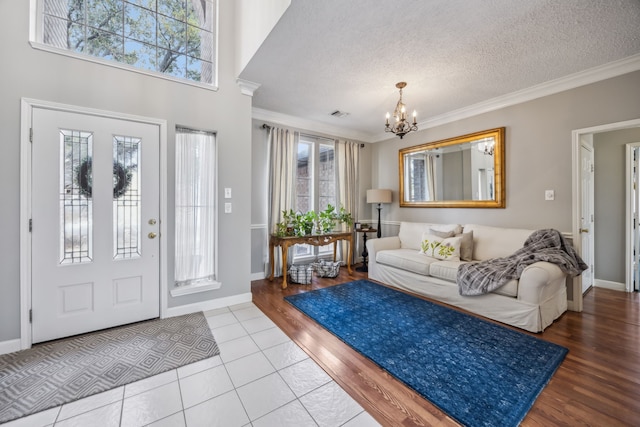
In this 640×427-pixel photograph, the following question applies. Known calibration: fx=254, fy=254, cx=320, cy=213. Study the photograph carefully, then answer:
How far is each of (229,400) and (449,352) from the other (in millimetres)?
1709

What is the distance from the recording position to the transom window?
92.4 inches

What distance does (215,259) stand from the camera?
305cm

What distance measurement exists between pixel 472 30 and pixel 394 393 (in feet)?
9.51

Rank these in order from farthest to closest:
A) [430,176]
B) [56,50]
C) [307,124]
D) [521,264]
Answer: [307,124] < [430,176] < [521,264] < [56,50]

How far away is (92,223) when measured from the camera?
241 cm

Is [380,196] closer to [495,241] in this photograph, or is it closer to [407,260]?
[407,260]

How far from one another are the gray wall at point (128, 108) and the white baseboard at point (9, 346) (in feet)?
0.13

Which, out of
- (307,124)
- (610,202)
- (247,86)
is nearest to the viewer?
(247,86)

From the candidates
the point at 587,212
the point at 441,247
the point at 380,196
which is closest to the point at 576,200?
the point at 587,212

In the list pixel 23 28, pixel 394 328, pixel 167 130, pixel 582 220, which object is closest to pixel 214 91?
pixel 167 130

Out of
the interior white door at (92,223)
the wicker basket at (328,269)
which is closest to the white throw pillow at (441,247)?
the wicker basket at (328,269)

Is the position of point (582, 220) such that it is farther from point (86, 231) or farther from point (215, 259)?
point (86, 231)

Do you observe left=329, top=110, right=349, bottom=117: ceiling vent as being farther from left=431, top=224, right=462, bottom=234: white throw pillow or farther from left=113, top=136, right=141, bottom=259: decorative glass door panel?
left=113, top=136, right=141, bottom=259: decorative glass door panel

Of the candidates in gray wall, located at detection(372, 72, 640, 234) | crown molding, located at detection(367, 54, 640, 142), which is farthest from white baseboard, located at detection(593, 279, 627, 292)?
crown molding, located at detection(367, 54, 640, 142)
